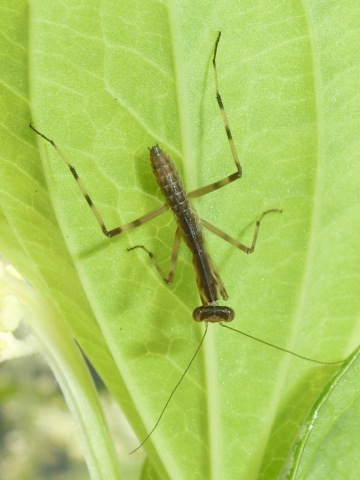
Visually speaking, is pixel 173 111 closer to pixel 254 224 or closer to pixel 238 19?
pixel 238 19

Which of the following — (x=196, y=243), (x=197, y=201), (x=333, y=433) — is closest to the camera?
(x=333, y=433)

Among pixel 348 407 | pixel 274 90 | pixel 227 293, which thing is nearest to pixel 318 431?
pixel 348 407

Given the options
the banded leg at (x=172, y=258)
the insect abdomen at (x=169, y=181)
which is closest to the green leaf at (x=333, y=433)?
the banded leg at (x=172, y=258)

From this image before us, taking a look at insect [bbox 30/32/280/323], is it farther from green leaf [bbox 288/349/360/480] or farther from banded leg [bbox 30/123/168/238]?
green leaf [bbox 288/349/360/480]

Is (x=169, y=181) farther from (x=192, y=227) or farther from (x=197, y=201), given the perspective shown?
(x=192, y=227)

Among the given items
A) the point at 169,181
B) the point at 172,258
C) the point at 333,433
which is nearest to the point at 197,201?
the point at 169,181

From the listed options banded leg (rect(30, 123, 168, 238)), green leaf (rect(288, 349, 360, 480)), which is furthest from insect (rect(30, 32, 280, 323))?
green leaf (rect(288, 349, 360, 480))
